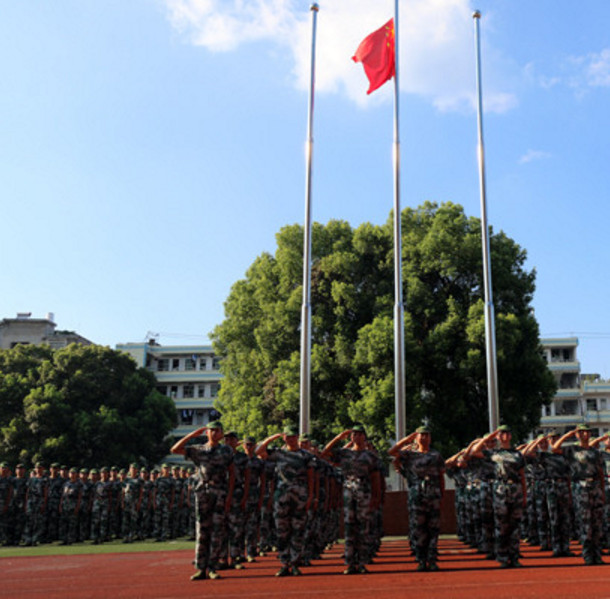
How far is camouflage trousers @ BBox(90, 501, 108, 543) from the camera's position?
15433mm

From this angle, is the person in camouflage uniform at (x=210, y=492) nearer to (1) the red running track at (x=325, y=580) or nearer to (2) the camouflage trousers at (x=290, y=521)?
(1) the red running track at (x=325, y=580)

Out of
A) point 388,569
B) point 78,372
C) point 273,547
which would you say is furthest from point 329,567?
point 78,372

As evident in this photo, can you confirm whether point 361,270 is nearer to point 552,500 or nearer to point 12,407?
point 552,500

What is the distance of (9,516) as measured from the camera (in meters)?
15.4

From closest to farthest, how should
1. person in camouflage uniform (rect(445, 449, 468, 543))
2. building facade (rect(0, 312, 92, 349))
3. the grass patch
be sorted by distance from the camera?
person in camouflage uniform (rect(445, 449, 468, 543)) → the grass patch → building facade (rect(0, 312, 92, 349))

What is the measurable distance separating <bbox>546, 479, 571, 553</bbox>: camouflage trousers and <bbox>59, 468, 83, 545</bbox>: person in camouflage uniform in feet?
35.5

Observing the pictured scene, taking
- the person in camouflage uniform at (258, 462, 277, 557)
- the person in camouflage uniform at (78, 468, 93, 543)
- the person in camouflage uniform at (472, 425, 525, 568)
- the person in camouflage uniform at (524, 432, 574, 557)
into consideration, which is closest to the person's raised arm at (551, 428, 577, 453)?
the person in camouflage uniform at (524, 432, 574, 557)

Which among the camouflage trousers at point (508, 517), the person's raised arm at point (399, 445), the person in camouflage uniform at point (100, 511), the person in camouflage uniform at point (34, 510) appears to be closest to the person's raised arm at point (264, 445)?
the person's raised arm at point (399, 445)

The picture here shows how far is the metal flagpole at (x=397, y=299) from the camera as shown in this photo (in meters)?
14.9

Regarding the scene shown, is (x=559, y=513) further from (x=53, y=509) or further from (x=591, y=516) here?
(x=53, y=509)

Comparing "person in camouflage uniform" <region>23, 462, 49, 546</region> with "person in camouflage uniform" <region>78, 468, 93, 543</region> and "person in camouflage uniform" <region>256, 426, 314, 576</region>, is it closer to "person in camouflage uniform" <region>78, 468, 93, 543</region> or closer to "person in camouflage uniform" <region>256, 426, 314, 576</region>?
"person in camouflage uniform" <region>78, 468, 93, 543</region>

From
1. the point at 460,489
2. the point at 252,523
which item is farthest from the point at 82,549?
the point at 460,489

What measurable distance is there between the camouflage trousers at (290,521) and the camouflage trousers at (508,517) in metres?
2.30

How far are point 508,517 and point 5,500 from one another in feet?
39.5
